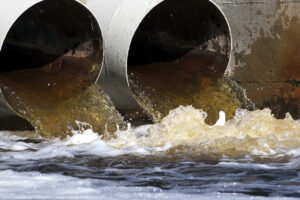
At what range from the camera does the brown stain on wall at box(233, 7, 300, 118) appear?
7.89m

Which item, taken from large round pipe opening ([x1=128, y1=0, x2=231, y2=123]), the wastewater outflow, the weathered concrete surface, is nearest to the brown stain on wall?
the weathered concrete surface

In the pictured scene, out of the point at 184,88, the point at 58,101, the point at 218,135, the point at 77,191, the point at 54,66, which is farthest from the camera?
the point at 54,66

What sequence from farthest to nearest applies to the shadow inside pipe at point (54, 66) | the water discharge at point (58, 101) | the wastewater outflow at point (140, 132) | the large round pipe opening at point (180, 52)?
1. the large round pipe opening at point (180, 52)
2. the shadow inside pipe at point (54, 66)
3. the water discharge at point (58, 101)
4. the wastewater outflow at point (140, 132)

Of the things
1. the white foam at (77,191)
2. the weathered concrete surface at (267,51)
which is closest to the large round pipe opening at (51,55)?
the weathered concrete surface at (267,51)

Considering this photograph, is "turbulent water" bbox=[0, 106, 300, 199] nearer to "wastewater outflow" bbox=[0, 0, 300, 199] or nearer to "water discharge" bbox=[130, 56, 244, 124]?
"wastewater outflow" bbox=[0, 0, 300, 199]

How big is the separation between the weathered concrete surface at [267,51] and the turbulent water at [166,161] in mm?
765

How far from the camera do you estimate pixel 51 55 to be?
8.01 meters

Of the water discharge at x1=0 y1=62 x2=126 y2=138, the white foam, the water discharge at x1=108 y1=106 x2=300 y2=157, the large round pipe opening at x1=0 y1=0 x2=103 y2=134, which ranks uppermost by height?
the large round pipe opening at x1=0 y1=0 x2=103 y2=134

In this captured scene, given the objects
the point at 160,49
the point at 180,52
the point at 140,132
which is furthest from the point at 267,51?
the point at 140,132

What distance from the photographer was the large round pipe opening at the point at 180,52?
7.59 meters

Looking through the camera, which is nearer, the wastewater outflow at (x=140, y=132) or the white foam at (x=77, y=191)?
the white foam at (x=77, y=191)

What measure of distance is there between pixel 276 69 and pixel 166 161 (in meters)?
3.15

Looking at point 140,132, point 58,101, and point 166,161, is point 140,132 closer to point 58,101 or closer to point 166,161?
point 58,101

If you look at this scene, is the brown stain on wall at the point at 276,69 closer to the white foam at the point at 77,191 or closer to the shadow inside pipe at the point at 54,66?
the shadow inside pipe at the point at 54,66
